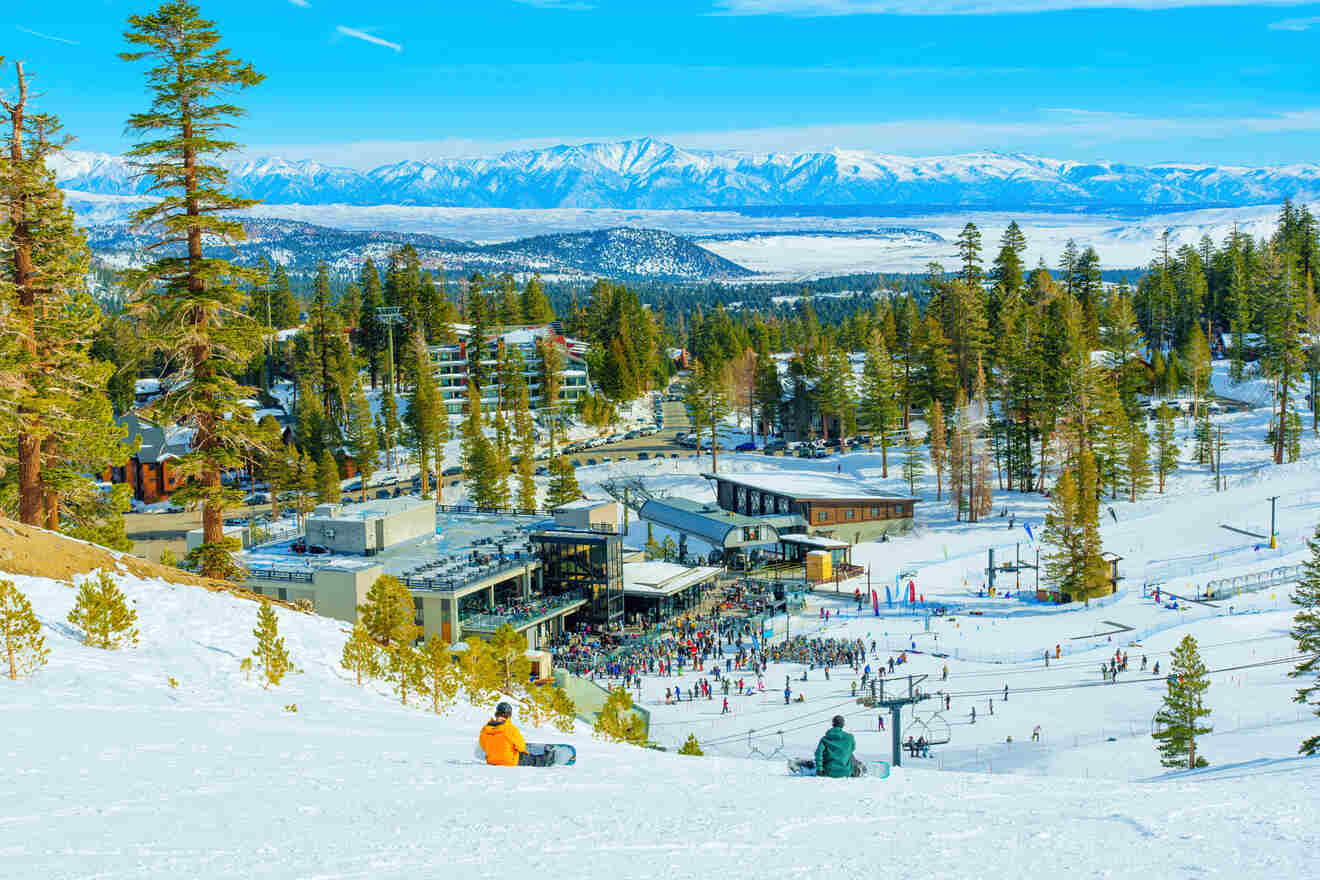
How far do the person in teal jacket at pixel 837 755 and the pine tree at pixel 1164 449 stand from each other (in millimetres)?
55546

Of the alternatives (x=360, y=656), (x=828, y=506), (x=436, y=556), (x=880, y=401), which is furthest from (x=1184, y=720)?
(x=880, y=401)

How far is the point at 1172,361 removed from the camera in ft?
273

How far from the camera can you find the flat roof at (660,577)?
44750 millimetres

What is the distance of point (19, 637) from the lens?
536 inches

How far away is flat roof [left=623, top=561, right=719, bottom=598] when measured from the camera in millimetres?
44750

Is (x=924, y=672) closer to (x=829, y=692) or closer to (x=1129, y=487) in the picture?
(x=829, y=692)

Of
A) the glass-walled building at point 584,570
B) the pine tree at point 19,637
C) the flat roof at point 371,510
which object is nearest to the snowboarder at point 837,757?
the pine tree at point 19,637

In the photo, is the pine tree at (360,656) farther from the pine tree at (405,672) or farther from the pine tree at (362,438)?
the pine tree at (362,438)

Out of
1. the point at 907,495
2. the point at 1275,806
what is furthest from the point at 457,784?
the point at 907,495

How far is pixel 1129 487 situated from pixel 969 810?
5619cm

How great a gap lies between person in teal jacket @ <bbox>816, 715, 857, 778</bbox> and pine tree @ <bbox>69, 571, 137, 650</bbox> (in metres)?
10.1

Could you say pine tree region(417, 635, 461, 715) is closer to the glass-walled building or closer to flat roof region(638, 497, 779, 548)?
the glass-walled building

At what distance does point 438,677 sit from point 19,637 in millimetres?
5826

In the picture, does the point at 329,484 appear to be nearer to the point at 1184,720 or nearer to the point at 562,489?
the point at 562,489
